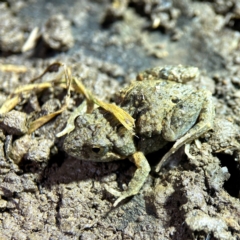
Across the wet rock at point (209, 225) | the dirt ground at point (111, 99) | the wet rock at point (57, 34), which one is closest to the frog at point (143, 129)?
the dirt ground at point (111, 99)

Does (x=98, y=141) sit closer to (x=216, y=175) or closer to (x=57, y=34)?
(x=216, y=175)

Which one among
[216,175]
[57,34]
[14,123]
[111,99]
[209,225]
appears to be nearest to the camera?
[209,225]

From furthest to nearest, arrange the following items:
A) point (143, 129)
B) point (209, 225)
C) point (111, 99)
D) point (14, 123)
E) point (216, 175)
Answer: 1. point (111, 99)
2. point (14, 123)
3. point (143, 129)
4. point (216, 175)
5. point (209, 225)

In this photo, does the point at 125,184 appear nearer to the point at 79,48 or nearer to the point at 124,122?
the point at 124,122

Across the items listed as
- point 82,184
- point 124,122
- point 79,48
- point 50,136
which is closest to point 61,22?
point 79,48

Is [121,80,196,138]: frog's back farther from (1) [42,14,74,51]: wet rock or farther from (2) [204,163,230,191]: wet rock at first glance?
(1) [42,14,74,51]: wet rock

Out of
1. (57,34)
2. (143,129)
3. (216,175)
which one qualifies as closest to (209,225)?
(216,175)

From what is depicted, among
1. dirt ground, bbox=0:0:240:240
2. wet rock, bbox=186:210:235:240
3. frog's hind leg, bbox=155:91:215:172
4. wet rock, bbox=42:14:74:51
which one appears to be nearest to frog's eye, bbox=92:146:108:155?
dirt ground, bbox=0:0:240:240
